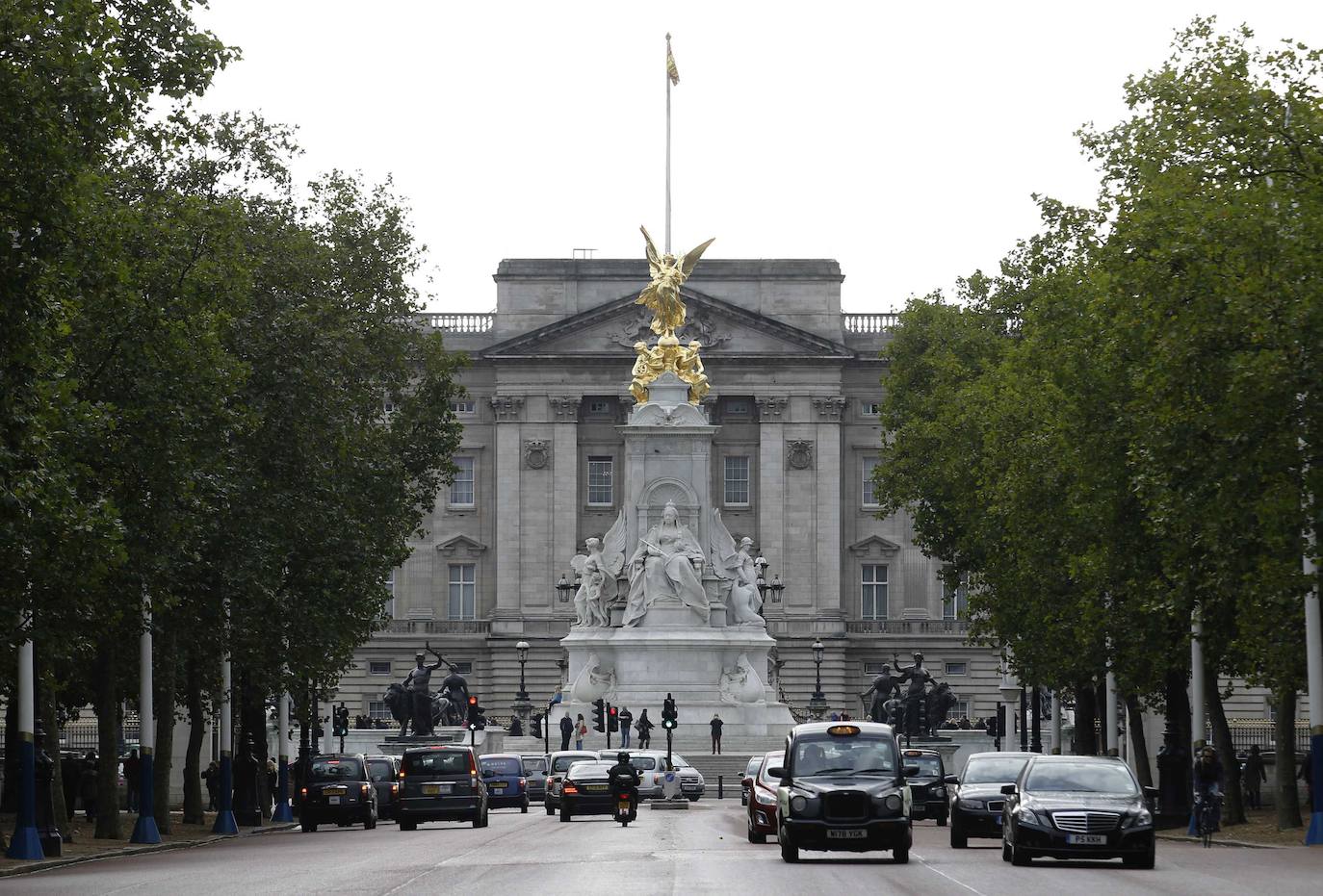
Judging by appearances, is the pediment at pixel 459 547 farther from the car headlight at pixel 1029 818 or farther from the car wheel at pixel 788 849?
the car headlight at pixel 1029 818

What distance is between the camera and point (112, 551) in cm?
3331

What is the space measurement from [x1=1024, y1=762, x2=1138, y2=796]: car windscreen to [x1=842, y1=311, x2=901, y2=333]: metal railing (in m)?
92.0

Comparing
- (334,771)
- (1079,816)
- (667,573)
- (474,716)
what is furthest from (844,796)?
(474,716)

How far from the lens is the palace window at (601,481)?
123 metres

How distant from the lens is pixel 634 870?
30.8 metres

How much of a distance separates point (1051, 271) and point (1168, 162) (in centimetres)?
1237

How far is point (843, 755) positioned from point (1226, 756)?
18.1 metres

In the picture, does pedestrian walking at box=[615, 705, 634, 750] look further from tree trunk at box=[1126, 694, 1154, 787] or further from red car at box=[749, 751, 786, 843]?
red car at box=[749, 751, 786, 843]

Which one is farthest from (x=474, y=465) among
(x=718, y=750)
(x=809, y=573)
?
(x=718, y=750)

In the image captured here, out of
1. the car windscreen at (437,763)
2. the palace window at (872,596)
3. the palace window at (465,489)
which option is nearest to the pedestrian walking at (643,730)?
the car windscreen at (437,763)

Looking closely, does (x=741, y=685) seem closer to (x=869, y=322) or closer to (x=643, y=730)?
(x=643, y=730)

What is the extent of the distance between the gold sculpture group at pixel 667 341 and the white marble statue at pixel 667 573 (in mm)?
6378

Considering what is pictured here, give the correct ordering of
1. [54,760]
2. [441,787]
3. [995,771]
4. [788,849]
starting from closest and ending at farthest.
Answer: [788,849], [995,771], [54,760], [441,787]

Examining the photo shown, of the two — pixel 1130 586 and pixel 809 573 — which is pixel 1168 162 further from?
pixel 809 573
